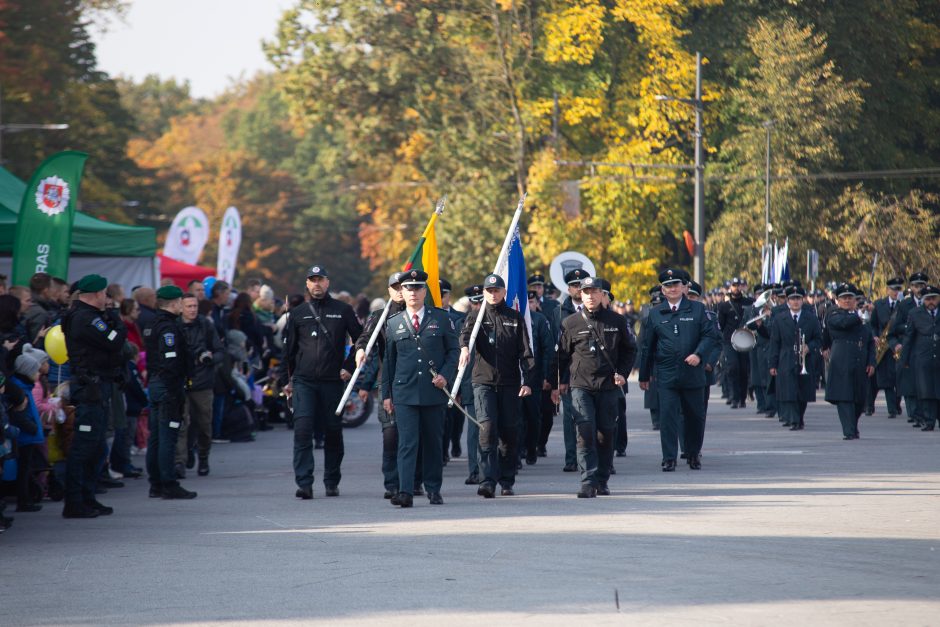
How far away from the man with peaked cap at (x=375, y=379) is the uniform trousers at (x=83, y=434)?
216cm

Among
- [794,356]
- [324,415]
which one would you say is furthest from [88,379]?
[794,356]

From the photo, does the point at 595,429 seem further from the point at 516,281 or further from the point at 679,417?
the point at 679,417

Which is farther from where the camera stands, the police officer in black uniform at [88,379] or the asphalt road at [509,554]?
the police officer in black uniform at [88,379]

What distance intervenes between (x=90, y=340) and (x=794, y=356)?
39.6 ft

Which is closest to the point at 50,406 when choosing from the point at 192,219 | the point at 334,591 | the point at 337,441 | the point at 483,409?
the point at 337,441

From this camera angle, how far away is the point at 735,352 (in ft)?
86.3

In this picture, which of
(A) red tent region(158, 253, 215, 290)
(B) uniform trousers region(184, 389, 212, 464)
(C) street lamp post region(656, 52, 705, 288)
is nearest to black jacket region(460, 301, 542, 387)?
(B) uniform trousers region(184, 389, 212, 464)

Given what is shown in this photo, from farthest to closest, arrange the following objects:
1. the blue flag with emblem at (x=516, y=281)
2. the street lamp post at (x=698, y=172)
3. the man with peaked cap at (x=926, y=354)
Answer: the street lamp post at (x=698, y=172) → the man with peaked cap at (x=926, y=354) → the blue flag with emblem at (x=516, y=281)

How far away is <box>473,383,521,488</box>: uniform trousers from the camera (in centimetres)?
1333

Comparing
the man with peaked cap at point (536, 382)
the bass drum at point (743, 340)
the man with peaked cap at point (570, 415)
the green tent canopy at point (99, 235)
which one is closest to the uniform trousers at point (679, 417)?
the man with peaked cap at point (570, 415)

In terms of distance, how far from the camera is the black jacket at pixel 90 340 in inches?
478

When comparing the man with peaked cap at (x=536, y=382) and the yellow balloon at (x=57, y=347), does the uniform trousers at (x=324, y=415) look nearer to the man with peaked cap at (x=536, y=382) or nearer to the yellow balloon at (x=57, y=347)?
the yellow balloon at (x=57, y=347)

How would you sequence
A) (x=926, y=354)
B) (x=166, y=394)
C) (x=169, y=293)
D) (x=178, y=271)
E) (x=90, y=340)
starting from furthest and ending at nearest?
(x=178, y=271), (x=926, y=354), (x=169, y=293), (x=166, y=394), (x=90, y=340)

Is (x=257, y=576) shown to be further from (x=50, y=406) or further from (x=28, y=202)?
(x=28, y=202)
